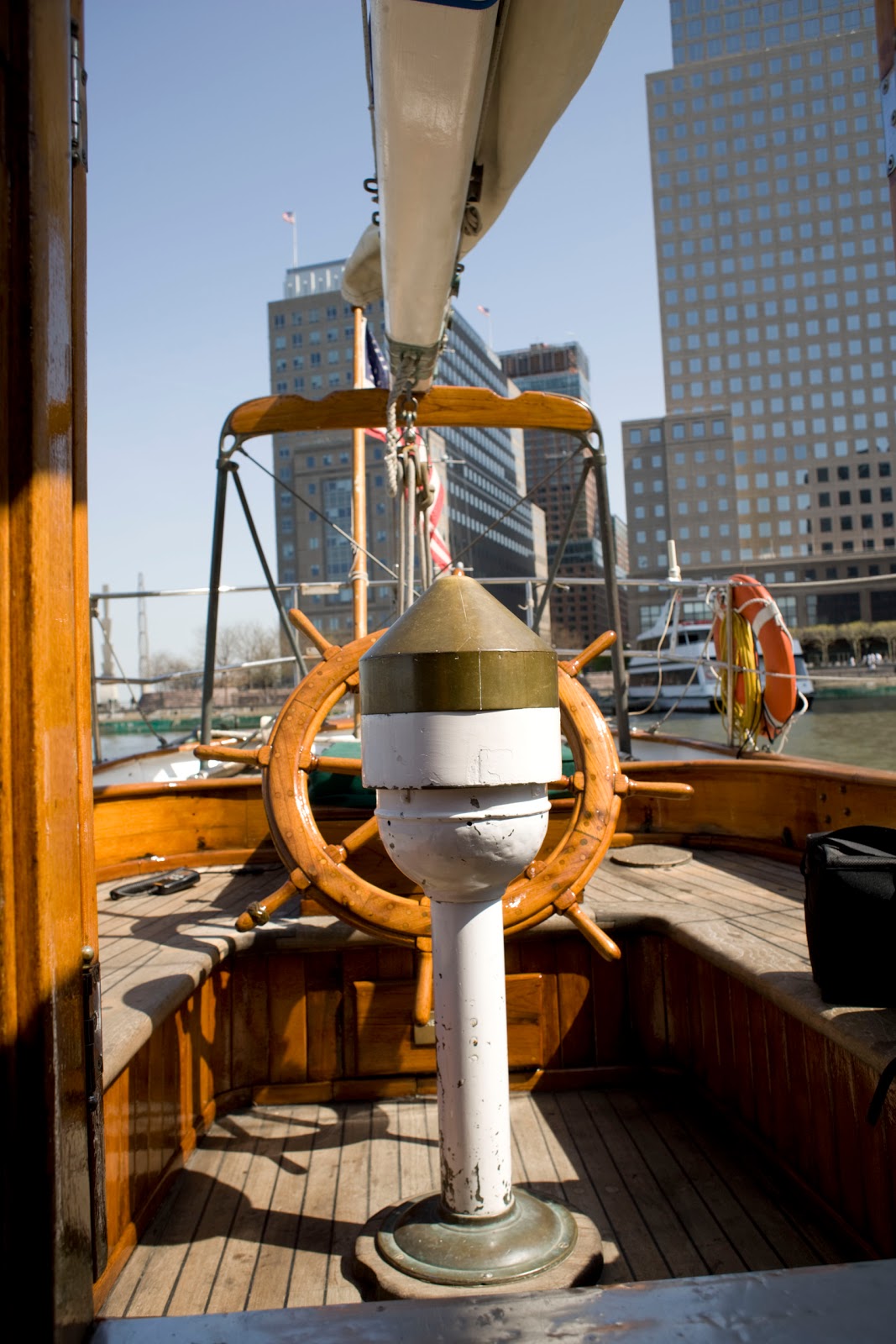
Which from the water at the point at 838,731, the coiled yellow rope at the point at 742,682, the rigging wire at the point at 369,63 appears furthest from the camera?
the water at the point at 838,731

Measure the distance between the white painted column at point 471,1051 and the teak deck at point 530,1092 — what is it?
0.38 m

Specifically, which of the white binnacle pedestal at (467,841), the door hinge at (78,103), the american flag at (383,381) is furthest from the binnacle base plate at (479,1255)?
the american flag at (383,381)

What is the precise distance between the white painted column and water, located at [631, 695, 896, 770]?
28.2 ft

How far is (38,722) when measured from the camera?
2.90ft

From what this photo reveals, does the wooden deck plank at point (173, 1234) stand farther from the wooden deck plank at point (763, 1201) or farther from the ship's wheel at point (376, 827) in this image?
the wooden deck plank at point (763, 1201)

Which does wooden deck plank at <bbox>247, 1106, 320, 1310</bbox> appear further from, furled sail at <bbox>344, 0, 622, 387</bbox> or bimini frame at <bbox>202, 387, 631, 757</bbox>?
furled sail at <bbox>344, 0, 622, 387</bbox>

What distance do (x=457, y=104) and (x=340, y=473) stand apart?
57510 mm

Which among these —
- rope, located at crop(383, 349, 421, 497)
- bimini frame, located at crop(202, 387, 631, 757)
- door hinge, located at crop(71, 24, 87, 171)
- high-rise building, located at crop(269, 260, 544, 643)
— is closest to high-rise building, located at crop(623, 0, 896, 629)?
high-rise building, located at crop(269, 260, 544, 643)

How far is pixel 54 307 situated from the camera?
3.01 feet

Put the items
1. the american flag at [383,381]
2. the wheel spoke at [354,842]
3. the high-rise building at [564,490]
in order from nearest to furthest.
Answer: the wheel spoke at [354,842] → the american flag at [383,381] → the high-rise building at [564,490]

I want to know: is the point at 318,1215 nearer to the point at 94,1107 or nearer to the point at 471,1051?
the point at 471,1051

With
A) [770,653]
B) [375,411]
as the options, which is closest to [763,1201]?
[375,411]

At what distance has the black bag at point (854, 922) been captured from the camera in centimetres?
150

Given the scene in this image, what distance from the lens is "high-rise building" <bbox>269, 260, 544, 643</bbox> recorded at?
5006 cm
